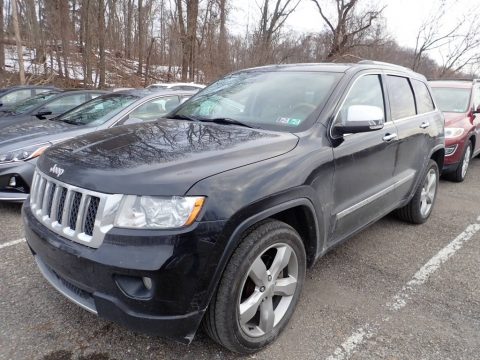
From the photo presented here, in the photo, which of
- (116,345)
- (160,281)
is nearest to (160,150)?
(160,281)

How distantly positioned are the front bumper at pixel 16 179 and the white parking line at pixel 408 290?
3494 mm

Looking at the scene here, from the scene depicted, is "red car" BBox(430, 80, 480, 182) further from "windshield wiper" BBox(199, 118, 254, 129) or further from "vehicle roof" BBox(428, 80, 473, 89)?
"windshield wiper" BBox(199, 118, 254, 129)

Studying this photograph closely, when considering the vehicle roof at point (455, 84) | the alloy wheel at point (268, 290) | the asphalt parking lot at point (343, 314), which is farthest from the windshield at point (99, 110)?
the vehicle roof at point (455, 84)

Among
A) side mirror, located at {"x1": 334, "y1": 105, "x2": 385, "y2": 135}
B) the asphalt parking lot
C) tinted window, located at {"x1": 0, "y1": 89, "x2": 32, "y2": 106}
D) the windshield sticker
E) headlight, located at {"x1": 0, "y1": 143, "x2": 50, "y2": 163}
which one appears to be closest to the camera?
the asphalt parking lot

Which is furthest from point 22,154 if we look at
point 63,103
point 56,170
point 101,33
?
point 101,33

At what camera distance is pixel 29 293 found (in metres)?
2.80

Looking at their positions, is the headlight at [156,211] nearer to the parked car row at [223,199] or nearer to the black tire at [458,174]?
the parked car row at [223,199]

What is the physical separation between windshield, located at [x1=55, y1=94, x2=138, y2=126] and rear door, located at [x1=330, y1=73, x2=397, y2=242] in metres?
3.18

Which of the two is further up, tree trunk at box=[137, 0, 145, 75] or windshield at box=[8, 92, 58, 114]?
tree trunk at box=[137, 0, 145, 75]

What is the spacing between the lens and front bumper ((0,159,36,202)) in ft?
13.3

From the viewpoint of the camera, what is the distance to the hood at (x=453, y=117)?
20.9 ft

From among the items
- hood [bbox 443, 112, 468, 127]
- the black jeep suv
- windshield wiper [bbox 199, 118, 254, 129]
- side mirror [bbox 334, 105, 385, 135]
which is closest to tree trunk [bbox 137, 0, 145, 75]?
hood [bbox 443, 112, 468, 127]

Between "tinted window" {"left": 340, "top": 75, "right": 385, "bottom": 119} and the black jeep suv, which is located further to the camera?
"tinted window" {"left": 340, "top": 75, "right": 385, "bottom": 119}

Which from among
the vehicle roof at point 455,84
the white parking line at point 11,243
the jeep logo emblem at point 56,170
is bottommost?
the white parking line at point 11,243
